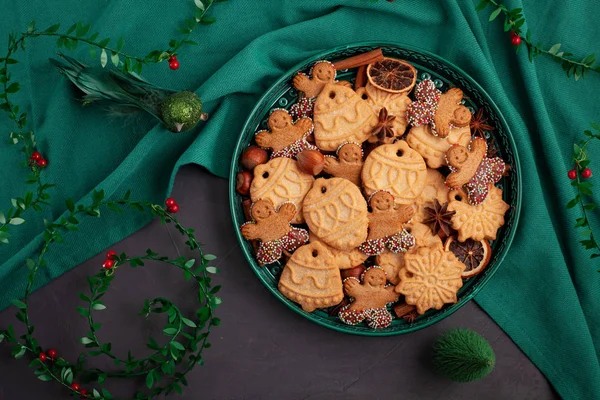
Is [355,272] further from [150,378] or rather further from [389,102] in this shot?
[150,378]

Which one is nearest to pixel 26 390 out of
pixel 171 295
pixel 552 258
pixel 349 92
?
pixel 171 295

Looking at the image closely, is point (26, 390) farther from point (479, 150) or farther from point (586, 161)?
point (586, 161)

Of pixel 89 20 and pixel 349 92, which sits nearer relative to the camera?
pixel 349 92

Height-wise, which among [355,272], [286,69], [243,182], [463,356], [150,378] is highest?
[286,69]

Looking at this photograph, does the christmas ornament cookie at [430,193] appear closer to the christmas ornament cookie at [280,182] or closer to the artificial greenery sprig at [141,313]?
the christmas ornament cookie at [280,182]

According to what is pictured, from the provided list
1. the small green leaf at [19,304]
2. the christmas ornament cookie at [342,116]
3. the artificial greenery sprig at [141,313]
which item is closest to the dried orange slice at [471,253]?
the christmas ornament cookie at [342,116]

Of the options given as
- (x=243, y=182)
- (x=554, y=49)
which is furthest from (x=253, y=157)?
(x=554, y=49)

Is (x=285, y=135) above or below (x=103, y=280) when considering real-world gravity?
above
